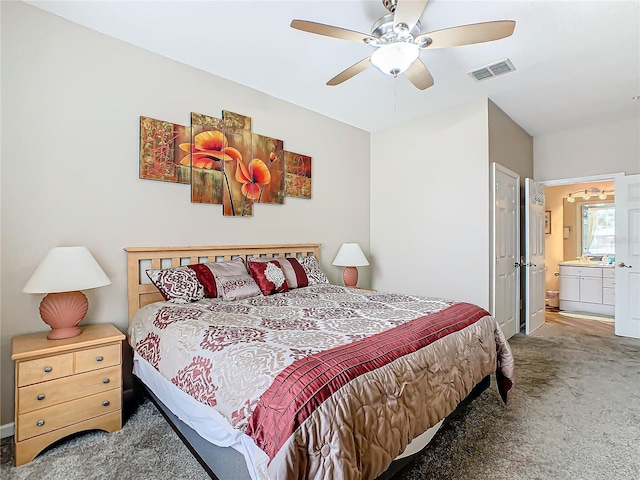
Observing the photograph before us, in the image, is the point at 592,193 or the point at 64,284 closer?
the point at 64,284

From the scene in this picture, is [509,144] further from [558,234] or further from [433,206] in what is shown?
[558,234]

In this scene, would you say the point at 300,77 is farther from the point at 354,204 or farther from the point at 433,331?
the point at 433,331

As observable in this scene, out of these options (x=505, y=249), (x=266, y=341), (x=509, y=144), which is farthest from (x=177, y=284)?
(x=509, y=144)

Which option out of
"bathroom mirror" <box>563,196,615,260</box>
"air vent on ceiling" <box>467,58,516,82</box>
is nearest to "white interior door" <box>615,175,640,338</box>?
"bathroom mirror" <box>563,196,615,260</box>

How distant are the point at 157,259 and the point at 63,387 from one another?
1.09 meters

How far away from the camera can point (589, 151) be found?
4582 mm

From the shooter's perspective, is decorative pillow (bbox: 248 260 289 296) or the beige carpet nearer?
the beige carpet

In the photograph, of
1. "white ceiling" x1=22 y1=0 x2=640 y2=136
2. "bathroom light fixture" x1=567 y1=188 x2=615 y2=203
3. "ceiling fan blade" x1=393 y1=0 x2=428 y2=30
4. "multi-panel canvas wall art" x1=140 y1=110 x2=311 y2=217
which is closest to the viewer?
"ceiling fan blade" x1=393 y1=0 x2=428 y2=30

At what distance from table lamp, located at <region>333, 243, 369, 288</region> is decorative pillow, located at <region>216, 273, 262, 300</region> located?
4.94ft

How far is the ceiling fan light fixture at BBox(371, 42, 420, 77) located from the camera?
1.98 meters

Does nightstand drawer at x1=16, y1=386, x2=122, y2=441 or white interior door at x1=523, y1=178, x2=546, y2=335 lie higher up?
white interior door at x1=523, y1=178, x2=546, y2=335

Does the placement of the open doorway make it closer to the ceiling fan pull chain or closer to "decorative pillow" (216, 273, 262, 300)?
the ceiling fan pull chain

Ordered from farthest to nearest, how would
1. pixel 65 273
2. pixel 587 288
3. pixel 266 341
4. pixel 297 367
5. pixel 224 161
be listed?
pixel 587 288
pixel 224 161
pixel 65 273
pixel 266 341
pixel 297 367

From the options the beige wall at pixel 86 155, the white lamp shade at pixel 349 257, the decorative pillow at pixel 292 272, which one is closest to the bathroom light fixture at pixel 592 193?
the white lamp shade at pixel 349 257
